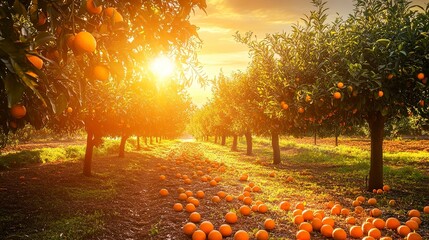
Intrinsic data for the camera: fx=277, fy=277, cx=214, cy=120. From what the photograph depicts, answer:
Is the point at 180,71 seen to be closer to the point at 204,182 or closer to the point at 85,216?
the point at 85,216

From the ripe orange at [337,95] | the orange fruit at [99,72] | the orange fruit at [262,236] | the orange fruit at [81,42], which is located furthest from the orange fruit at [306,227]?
the orange fruit at [81,42]

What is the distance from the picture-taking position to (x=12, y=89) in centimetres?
166

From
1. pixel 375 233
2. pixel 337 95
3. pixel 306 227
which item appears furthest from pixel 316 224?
pixel 337 95

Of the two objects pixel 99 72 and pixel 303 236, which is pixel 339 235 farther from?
pixel 99 72

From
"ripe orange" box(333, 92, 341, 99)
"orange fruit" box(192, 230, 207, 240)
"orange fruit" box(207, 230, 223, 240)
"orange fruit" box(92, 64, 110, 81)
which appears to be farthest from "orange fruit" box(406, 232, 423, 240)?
"orange fruit" box(92, 64, 110, 81)

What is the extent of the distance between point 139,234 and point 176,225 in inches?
34.1

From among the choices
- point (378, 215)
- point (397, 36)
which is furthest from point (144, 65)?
point (397, 36)

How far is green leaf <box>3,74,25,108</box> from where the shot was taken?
163 cm

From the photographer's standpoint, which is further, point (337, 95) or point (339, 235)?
point (337, 95)

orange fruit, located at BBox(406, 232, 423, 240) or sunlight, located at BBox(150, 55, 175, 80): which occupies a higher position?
sunlight, located at BBox(150, 55, 175, 80)

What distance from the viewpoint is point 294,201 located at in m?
8.84

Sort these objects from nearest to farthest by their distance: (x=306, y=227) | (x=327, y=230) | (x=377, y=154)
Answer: (x=327, y=230), (x=306, y=227), (x=377, y=154)

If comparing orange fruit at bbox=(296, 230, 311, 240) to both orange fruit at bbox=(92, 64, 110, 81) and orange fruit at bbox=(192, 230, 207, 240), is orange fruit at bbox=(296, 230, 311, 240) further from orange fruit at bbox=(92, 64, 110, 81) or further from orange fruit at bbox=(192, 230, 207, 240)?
orange fruit at bbox=(92, 64, 110, 81)

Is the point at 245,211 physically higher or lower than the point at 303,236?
lower
